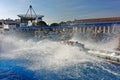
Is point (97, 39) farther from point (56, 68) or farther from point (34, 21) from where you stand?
point (34, 21)

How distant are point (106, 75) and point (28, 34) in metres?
83.2

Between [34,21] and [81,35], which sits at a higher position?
[34,21]

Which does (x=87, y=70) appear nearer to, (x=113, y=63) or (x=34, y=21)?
(x=113, y=63)

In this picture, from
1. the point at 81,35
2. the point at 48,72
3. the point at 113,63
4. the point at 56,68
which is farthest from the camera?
the point at 81,35

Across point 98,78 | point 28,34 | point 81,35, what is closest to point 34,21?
point 28,34

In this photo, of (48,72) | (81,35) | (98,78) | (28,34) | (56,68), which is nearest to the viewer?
(98,78)

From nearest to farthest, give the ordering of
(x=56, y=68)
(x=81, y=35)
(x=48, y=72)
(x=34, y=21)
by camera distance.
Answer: (x=48, y=72) → (x=56, y=68) → (x=81, y=35) → (x=34, y=21)

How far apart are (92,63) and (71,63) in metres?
3.90

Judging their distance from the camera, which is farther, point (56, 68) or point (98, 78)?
point (56, 68)

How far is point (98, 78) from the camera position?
22719 mm

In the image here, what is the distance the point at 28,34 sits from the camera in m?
102

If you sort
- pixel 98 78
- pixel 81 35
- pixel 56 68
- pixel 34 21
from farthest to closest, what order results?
1. pixel 34 21
2. pixel 81 35
3. pixel 56 68
4. pixel 98 78

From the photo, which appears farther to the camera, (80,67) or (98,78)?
(80,67)

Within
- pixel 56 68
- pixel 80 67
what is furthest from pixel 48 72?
pixel 80 67
